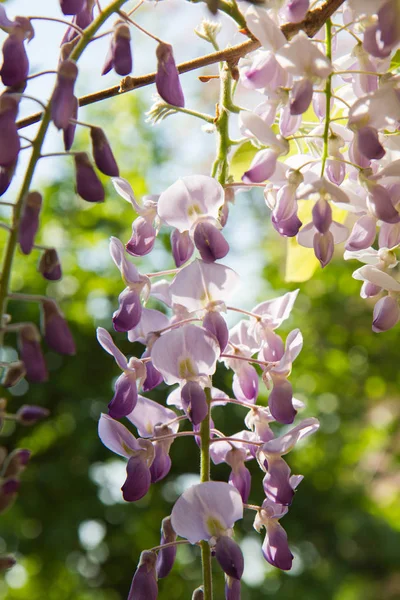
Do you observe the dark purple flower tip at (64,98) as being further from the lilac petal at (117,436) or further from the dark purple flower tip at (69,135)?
the lilac petal at (117,436)

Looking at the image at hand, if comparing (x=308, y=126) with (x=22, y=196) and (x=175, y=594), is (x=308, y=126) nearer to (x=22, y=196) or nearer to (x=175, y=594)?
(x=22, y=196)

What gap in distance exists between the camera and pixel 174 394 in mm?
515

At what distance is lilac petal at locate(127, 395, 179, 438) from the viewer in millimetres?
482

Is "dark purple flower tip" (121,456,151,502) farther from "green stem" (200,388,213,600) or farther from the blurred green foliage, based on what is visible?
the blurred green foliage

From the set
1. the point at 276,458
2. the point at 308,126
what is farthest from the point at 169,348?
the point at 308,126

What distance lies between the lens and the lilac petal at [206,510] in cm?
39

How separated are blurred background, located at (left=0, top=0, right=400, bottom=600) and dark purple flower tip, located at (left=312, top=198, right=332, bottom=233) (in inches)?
47.8

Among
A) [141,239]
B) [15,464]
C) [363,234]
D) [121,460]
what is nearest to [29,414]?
[15,464]

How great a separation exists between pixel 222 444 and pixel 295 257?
233 mm

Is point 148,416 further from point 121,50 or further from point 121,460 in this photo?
point 121,460

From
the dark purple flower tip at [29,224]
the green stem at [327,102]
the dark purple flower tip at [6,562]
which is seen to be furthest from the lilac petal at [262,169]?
the dark purple flower tip at [6,562]

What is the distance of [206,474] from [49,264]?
0.47 ft

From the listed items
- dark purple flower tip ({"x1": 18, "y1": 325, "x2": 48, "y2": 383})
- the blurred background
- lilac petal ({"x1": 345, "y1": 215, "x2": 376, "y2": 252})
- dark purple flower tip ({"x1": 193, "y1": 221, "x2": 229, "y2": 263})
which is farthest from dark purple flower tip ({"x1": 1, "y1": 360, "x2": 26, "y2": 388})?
the blurred background

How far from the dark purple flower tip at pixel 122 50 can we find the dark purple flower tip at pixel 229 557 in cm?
26
